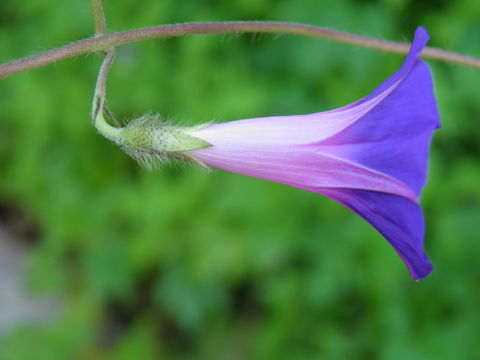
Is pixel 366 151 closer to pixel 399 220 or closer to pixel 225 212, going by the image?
pixel 399 220

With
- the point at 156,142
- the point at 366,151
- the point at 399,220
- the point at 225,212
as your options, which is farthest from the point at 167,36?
the point at 225,212

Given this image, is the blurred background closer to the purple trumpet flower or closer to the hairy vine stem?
the hairy vine stem

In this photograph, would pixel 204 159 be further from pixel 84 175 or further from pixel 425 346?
pixel 84 175

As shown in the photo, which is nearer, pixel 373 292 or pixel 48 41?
pixel 373 292

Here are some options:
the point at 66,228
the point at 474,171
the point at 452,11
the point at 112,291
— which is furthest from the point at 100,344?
the point at 452,11

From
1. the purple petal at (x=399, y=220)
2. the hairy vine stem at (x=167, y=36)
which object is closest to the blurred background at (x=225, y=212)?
the hairy vine stem at (x=167, y=36)

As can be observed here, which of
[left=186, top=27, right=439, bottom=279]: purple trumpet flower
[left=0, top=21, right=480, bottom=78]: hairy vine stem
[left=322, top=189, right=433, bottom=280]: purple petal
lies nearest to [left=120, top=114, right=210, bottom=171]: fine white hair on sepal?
[left=186, top=27, right=439, bottom=279]: purple trumpet flower
